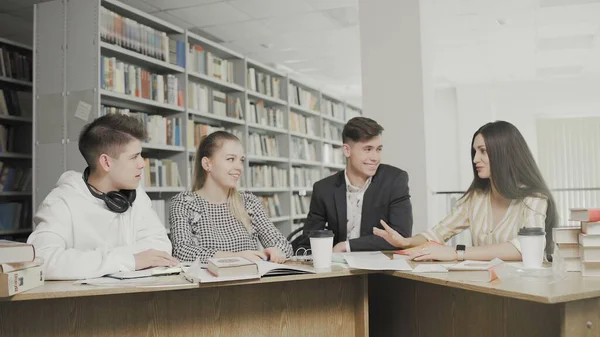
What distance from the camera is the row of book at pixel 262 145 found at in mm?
6053

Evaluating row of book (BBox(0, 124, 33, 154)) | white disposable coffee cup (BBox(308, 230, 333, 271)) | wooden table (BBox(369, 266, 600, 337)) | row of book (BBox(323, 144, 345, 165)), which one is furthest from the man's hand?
row of book (BBox(323, 144, 345, 165))

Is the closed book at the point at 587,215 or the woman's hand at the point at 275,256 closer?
the closed book at the point at 587,215

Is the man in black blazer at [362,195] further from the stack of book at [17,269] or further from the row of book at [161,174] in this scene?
the row of book at [161,174]

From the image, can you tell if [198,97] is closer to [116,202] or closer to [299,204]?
[299,204]

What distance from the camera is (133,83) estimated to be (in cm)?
427

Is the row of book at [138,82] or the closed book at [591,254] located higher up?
the row of book at [138,82]

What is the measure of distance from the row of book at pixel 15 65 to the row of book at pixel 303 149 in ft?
10.4

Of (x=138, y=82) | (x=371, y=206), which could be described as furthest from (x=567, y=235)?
(x=138, y=82)

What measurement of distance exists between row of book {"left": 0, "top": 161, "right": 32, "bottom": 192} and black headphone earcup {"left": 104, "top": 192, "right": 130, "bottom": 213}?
315cm

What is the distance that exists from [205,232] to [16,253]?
965 mm

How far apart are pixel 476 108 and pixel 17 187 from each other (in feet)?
22.9

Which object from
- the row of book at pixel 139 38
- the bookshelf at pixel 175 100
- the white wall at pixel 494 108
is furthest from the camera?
the white wall at pixel 494 108

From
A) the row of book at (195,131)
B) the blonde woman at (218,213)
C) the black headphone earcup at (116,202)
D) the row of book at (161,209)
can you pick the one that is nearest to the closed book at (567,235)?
the blonde woman at (218,213)

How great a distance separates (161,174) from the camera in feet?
15.2
